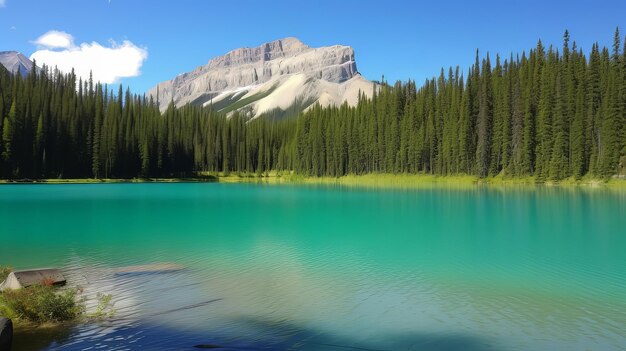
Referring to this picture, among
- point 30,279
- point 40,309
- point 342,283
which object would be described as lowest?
point 342,283

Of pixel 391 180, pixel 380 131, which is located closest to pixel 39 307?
pixel 391 180

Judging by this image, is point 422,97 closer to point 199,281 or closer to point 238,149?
point 238,149

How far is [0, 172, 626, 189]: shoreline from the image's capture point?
73.2 meters

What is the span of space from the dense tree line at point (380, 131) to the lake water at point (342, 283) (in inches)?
2202

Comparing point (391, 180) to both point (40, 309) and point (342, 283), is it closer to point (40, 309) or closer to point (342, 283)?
point (342, 283)

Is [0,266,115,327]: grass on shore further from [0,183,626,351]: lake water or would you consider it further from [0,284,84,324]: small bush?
[0,183,626,351]: lake water

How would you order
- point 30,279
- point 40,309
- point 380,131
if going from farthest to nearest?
point 380,131 → point 30,279 → point 40,309

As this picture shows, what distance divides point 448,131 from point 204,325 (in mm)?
94691

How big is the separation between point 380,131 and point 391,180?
1585 cm

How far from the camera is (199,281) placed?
14352 millimetres

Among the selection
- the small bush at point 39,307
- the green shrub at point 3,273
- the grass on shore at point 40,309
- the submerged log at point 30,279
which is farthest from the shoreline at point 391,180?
the small bush at point 39,307

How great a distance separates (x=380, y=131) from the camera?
116 meters

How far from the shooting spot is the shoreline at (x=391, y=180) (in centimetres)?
7319

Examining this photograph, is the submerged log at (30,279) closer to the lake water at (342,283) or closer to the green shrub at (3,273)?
the lake water at (342,283)
